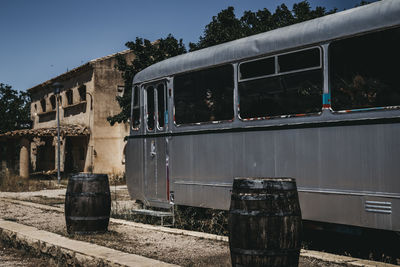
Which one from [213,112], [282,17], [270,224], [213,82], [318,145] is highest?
[282,17]

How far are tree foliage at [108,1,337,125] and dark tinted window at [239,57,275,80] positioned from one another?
9276 millimetres

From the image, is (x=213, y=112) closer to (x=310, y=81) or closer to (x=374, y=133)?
(x=310, y=81)

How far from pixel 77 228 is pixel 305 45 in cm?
423

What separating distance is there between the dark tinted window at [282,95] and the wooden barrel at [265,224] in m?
2.65

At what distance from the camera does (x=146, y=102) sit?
10.2m

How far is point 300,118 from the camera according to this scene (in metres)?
6.70

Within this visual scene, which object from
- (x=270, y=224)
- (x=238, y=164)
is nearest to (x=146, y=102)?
(x=238, y=164)

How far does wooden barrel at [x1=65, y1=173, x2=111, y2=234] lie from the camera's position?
7312mm

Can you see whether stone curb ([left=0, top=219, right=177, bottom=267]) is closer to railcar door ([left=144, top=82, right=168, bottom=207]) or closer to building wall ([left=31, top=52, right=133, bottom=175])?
railcar door ([left=144, top=82, right=168, bottom=207])

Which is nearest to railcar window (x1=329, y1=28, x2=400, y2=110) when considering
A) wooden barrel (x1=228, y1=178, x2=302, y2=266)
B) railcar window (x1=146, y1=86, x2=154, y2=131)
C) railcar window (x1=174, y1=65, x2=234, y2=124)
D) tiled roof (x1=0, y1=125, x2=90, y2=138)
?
railcar window (x1=174, y1=65, x2=234, y2=124)

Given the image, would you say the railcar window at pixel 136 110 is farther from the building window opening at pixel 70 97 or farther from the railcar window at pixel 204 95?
the building window opening at pixel 70 97

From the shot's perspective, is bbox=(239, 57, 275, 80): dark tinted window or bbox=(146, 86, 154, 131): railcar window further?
bbox=(146, 86, 154, 131): railcar window

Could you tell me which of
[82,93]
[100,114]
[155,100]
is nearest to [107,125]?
[100,114]

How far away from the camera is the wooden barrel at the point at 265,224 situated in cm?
404
